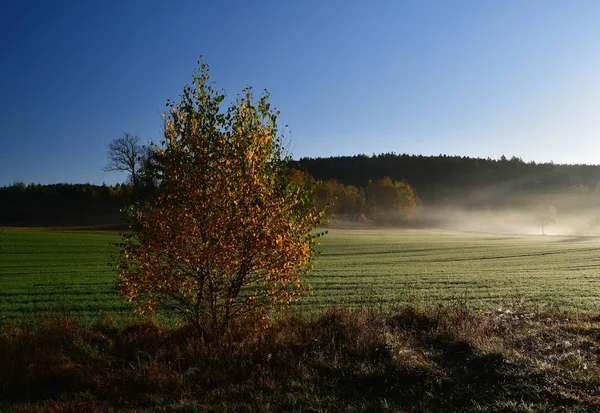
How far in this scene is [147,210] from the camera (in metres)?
10.2

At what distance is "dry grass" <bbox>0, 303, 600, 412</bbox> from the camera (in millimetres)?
6754

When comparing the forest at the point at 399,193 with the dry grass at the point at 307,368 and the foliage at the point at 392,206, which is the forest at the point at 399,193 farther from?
the dry grass at the point at 307,368

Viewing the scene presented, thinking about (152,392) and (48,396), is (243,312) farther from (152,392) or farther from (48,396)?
(48,396)

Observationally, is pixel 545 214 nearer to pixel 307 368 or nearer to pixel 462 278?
pixel 462 278

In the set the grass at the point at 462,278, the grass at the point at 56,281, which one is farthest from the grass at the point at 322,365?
the grass at the point at 462,278

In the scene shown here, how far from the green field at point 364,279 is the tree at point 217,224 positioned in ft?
14.1

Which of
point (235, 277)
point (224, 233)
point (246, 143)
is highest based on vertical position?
point (246, 143)

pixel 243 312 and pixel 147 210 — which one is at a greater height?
pixel 147 210

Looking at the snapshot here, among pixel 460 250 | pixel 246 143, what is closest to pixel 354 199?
pixel 460 250

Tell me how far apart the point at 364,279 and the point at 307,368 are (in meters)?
19.4

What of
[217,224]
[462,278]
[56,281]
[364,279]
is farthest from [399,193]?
[217,224]

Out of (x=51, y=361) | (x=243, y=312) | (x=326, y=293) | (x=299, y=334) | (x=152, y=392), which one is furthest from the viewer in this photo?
(x=326, y=293)

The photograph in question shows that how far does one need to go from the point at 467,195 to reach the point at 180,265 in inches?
7090

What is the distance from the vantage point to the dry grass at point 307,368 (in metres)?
6.75
